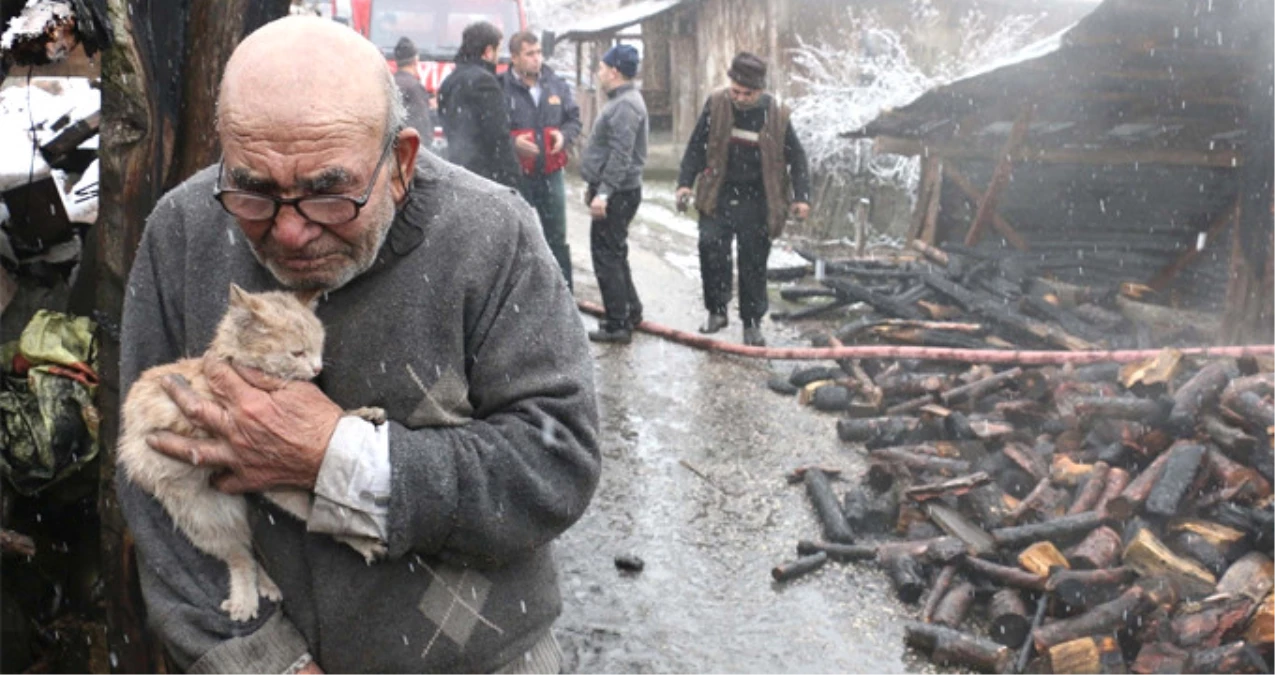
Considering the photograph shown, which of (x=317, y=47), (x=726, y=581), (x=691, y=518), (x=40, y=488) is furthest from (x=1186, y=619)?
(x=40, y=488)

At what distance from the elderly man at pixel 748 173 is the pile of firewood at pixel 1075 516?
84.0 inches

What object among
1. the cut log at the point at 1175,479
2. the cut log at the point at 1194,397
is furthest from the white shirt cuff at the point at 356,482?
the cut log at the point at 1194,397

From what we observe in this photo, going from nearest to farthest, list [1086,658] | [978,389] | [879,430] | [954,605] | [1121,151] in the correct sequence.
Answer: [1086,658], [954,605], [879,430], [978,389], [1121,151]

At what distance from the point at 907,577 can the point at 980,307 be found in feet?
17.6

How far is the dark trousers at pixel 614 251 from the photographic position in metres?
9.49

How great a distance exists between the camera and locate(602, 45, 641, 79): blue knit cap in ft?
30.6

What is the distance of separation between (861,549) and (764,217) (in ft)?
14.0

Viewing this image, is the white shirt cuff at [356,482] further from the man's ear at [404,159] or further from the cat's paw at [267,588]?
the man's ear at [404,159]

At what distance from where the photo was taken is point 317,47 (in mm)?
1893

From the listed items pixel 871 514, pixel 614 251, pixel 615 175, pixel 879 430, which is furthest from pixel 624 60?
pixel 871 514

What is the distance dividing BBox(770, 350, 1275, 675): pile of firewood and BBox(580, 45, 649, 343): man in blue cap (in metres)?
2.71

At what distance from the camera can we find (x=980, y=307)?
10.2 meters

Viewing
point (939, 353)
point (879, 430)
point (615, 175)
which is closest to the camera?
point (879, 430)

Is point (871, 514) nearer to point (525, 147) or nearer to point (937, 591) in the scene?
point (937, 591)
